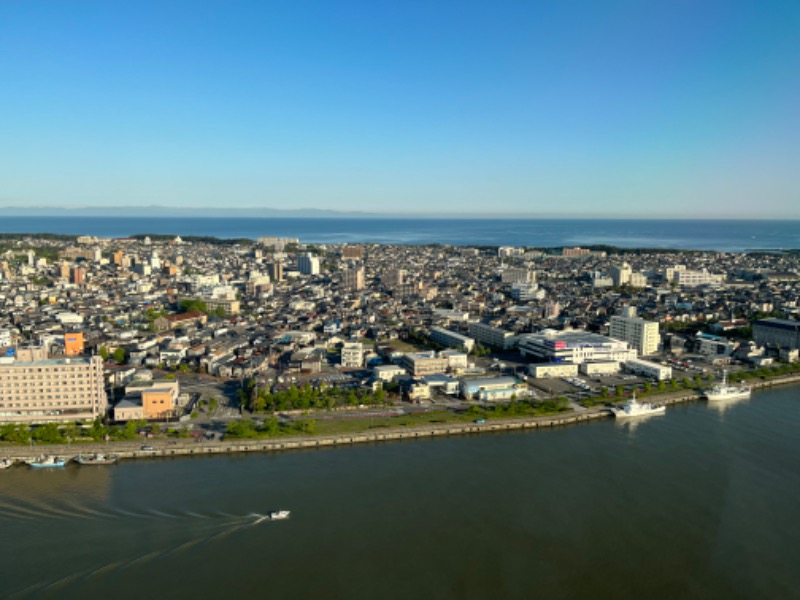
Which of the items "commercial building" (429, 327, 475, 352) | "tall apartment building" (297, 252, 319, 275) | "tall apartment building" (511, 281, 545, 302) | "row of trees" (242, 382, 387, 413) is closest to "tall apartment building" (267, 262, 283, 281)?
"tall apartment building" (297, 252, 319, 275)

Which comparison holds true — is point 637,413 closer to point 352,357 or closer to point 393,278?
point 352,357

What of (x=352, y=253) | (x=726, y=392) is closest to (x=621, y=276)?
(x=726, y=392)

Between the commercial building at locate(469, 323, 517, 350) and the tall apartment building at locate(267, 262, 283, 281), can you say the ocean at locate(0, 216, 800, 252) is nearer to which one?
the tall apartment building at locate(267, 262, 283, 281)

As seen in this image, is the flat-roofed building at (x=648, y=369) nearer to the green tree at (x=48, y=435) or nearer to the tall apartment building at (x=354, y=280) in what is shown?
the green tree at (x=48, y=435)

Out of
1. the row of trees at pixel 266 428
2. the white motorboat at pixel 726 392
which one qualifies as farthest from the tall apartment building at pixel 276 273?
the white motorboat at pixel 726 392

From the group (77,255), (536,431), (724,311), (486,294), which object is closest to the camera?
(536,431)

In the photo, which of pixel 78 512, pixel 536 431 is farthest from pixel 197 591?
pixel 536 431

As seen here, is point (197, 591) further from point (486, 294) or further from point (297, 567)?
point (486, 294)
